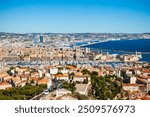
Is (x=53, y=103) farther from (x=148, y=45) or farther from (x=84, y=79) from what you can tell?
(x=148, y=45)

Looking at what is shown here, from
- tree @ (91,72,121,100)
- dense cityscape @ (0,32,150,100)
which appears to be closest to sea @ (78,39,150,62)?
dense cityscape @ (0,32,150,100)

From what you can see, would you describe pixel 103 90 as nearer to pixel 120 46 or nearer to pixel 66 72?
pixel 66 72

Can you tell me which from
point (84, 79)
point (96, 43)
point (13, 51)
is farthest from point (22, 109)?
point (96, 43)

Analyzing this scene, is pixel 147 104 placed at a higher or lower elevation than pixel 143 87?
higher

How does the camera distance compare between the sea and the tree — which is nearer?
the tree

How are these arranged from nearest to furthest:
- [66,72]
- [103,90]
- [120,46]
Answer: [103,90], [66,72], [120,46]

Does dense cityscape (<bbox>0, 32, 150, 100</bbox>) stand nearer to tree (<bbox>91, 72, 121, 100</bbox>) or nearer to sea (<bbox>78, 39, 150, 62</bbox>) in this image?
tree (<bbox>91, 72, 121, 100</bbox>)

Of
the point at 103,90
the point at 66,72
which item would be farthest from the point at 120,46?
the point at 103,90

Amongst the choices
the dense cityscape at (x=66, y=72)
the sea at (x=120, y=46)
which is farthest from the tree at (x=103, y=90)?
the sea at (x=120, y=46)

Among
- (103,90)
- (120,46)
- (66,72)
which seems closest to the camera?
(103,90)
